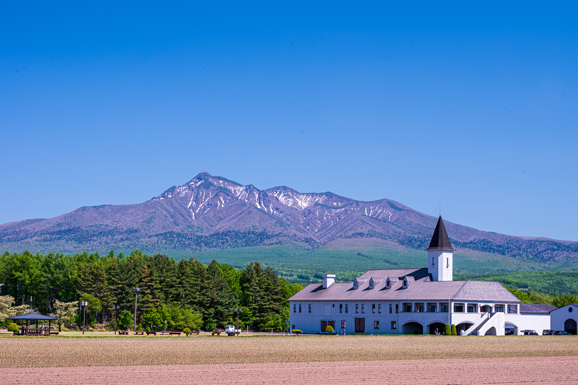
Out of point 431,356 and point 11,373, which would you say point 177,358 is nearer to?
point 11,373

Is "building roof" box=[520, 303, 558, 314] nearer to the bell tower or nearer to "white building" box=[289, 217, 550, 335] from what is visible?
"white building" box=[289, 217, 550, 335]

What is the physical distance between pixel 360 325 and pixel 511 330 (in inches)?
749

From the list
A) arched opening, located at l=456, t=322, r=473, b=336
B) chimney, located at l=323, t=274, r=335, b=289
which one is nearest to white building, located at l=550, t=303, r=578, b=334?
arched opening, located at l=456, t=322, r=473, b=336

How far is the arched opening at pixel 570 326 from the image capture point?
104500mm

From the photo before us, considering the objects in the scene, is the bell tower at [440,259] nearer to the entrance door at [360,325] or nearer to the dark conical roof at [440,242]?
the dark conical roof at [440,242]

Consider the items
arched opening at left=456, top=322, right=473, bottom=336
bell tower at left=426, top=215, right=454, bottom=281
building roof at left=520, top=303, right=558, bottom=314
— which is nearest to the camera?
arched opening at left=456, top=322, right=473, bottom=336

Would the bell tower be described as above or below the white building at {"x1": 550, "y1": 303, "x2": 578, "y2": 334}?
above

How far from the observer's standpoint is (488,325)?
8950 centimetres

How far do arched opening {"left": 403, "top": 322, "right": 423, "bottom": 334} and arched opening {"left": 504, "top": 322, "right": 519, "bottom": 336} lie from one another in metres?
10.6

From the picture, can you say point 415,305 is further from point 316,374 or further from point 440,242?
point 316,374

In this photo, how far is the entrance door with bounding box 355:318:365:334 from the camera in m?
99.6

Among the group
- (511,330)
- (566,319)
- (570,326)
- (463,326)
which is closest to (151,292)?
(463,326)

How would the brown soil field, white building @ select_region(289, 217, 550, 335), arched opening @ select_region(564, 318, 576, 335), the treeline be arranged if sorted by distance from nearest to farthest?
1. the brown soil field
2. white building @ select_region(289, 217, 550, 335)
3. the treeline
4. arched opening @ select_region(564, 318, 576, 335)

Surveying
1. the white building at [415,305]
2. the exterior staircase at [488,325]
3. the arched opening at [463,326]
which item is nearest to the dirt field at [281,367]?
the exterior staircase at [488,325]
